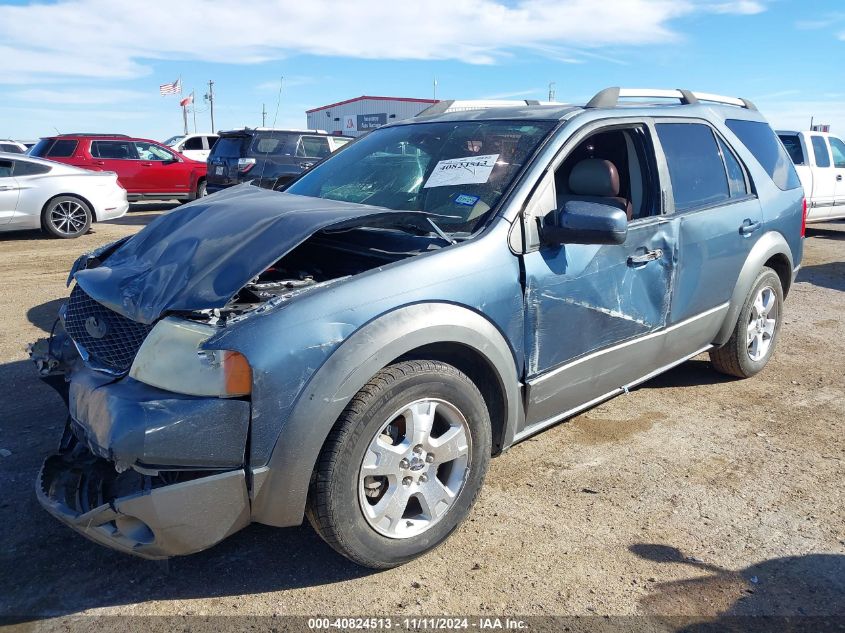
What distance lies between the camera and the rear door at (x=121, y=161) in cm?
1505

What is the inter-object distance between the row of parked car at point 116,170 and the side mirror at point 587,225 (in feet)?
22.0

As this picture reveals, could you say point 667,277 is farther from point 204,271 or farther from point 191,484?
point 191,484

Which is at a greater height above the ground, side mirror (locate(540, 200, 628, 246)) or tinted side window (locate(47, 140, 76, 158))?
tinted side window (locate(47, 140, 76, 158))

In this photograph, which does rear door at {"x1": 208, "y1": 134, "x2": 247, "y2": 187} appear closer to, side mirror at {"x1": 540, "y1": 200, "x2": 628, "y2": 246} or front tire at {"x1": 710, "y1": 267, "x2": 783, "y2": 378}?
front tire at {"x1": 710, "y1": 267, "x2": 783, "y2": 378}

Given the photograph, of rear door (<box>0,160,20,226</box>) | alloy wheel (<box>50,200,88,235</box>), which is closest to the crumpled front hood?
rear door (<box>0,160,20,226</box>)

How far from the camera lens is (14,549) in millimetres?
2852

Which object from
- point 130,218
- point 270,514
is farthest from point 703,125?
point 130,218

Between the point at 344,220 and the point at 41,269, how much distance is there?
735 cm

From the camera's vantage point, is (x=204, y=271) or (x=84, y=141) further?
(x=84, y=141)

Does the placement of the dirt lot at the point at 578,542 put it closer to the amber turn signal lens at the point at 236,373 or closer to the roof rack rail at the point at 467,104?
the amber turn signal lens at the point at 236,373

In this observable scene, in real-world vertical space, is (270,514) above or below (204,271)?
below

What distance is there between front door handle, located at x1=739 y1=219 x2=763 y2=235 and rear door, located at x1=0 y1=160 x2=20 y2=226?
1065 cm

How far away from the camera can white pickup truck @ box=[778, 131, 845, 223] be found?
12219 mm

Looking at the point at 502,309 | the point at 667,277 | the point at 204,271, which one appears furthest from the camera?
the point at 667,277
